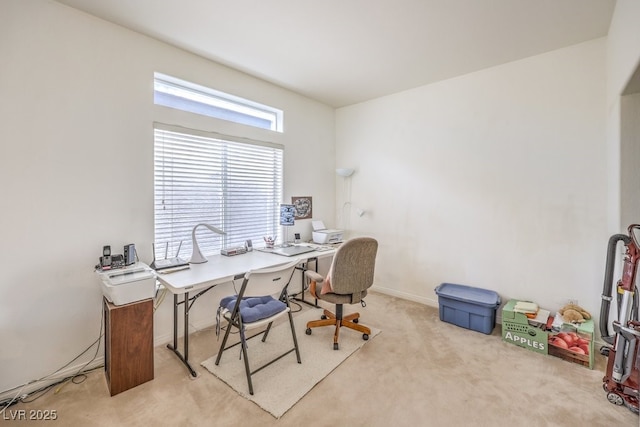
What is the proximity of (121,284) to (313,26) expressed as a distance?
239 centimetres

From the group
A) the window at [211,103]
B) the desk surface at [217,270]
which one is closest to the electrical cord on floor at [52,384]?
the desk surface at [217,270]

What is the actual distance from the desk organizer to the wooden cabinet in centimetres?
298

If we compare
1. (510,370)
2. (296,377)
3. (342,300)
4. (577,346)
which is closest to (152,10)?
(342,300)

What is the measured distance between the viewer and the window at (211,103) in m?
2.57

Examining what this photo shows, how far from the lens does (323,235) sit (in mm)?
3564

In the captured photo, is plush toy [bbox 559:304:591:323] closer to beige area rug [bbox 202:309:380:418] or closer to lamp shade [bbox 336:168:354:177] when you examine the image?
beige area rug [bbox 202:309:380:418]

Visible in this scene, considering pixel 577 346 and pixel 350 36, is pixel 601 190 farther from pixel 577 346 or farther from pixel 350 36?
pixel 350 36

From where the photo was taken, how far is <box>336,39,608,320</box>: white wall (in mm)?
2420

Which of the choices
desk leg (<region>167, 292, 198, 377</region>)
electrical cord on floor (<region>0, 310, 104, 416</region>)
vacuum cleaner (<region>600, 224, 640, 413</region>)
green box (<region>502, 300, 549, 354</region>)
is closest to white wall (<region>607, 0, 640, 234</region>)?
vacuum cleaner (<region>600, 224, 640, 413</region>)

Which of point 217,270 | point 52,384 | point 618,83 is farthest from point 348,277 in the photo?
point 618,83

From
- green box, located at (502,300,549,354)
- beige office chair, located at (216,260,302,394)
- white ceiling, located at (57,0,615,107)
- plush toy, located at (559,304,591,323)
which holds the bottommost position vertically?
green box, located at (502,300,549,354)

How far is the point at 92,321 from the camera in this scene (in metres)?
2.12

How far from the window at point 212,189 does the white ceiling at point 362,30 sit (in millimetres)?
825

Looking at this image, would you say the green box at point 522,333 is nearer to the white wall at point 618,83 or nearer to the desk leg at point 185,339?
the white wall at point 618,83
